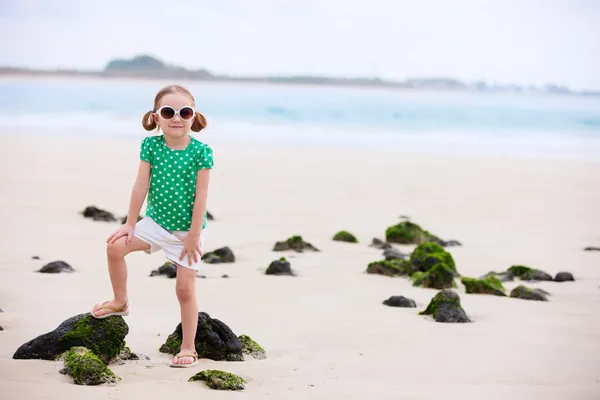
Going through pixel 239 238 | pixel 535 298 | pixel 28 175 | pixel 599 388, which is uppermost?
pixel 28 175

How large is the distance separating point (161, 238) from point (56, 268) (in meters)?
2.73

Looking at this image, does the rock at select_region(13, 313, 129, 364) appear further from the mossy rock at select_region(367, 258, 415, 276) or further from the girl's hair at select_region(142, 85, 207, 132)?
the mossy rock at select_region(367, 258, 415, 276)

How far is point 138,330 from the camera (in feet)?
17.8

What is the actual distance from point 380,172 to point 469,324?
11.9 meters

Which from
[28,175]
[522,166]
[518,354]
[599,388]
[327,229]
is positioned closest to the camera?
[599,388]

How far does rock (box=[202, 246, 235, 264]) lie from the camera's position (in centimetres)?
798

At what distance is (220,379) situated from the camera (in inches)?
168

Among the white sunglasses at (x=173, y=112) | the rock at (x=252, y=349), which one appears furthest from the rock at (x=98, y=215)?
the white sunglasses at (x=173, y=112)

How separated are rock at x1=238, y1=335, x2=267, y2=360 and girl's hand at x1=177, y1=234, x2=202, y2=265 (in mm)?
665

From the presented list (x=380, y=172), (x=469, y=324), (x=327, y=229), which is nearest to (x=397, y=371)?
(x=469, y=324)

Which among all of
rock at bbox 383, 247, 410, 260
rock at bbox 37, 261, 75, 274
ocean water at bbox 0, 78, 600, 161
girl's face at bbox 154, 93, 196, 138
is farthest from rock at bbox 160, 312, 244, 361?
ocean water at bbox 0, 78, 600, 161

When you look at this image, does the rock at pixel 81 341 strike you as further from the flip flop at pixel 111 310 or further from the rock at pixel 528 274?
the rock at pixel 528 274

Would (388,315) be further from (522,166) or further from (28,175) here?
(522,166)

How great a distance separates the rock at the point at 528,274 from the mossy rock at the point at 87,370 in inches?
183
